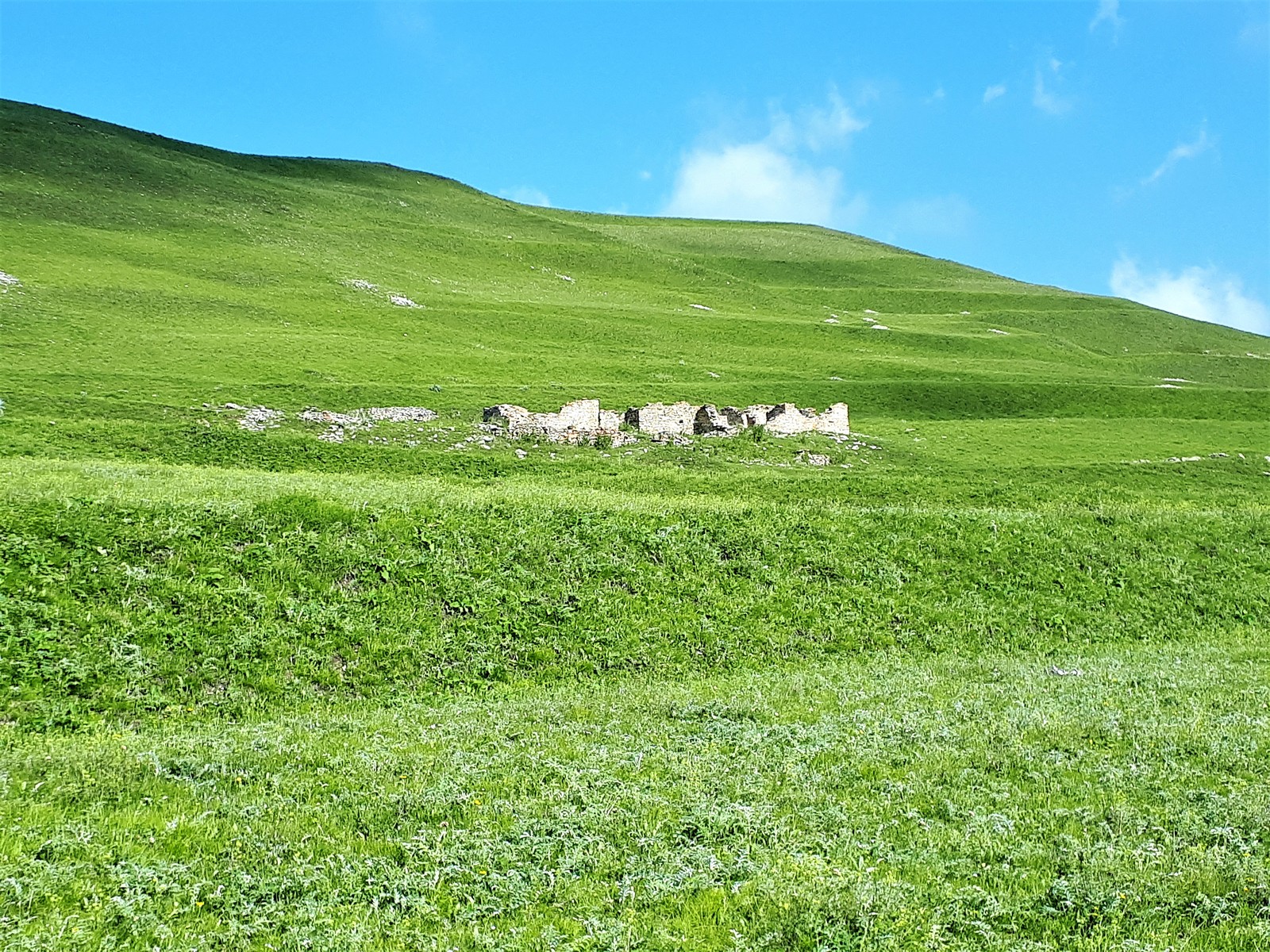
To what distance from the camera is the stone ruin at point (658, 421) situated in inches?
1825

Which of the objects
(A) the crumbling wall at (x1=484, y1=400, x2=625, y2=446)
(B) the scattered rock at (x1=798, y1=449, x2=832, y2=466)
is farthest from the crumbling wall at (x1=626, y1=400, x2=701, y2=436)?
(B) the scattered rock at (x1=798, y1=449, x2=832, y2=466)

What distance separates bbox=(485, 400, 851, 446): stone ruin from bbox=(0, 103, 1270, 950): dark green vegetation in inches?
95.5

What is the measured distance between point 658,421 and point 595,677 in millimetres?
30828

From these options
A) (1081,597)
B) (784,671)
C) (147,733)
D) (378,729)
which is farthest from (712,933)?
(1081,597)

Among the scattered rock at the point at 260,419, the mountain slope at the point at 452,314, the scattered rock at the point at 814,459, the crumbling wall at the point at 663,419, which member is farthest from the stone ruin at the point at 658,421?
the scattered rock at the point at 260,419

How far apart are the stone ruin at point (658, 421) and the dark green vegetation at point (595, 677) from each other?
7.96 feet

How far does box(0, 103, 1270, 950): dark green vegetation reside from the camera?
9.12 meters

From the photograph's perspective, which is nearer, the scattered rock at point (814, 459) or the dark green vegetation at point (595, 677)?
the dark green vegetation at point (595, 677)

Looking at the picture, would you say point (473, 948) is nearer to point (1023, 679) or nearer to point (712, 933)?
Answer: point (712, 933)

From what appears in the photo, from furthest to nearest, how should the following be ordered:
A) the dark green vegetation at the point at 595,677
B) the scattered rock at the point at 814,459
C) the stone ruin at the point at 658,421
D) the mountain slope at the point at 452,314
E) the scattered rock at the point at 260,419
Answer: the mountain slope at the point at 452,314 → the stone ruin at the point at 658,421 → the scattered rock at the point at 814,459 → the scattered rock at the point at 260,419 → the dark green vegetation at the point at 595,677

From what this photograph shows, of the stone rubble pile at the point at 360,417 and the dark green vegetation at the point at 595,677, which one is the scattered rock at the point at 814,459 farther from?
the stone rubble pile at the point at 360,417

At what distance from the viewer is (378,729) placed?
15.5m

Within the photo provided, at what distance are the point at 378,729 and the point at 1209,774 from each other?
1270 cm

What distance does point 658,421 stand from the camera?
163ft
